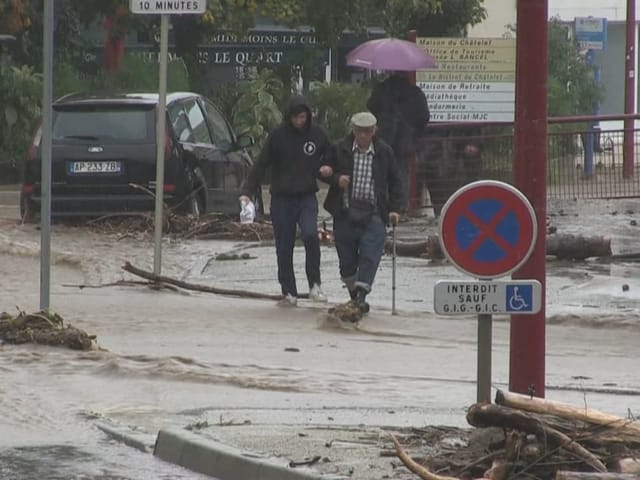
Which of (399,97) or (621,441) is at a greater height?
(399,97)

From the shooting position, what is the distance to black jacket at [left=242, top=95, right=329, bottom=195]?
15406 millimetres

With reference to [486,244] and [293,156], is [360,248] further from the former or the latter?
[486,244]

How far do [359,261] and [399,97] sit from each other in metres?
6.11

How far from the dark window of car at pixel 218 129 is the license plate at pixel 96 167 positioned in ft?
5.88

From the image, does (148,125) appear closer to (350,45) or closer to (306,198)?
(306,198)

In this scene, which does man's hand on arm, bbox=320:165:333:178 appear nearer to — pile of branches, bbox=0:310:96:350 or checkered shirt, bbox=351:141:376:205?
checkered shirt, bbox=351:141:376:205

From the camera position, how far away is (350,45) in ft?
141

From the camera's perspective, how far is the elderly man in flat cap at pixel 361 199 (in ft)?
48.2

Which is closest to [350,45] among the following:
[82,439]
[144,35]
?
[144,35]

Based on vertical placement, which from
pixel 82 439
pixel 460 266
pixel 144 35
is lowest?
pixel 82 439

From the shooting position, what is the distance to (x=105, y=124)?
67.1ft

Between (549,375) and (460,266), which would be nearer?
(460,266)

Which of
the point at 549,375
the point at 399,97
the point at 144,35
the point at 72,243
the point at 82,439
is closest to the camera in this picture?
the point at 82,439

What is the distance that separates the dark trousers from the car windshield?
503 centimetres
